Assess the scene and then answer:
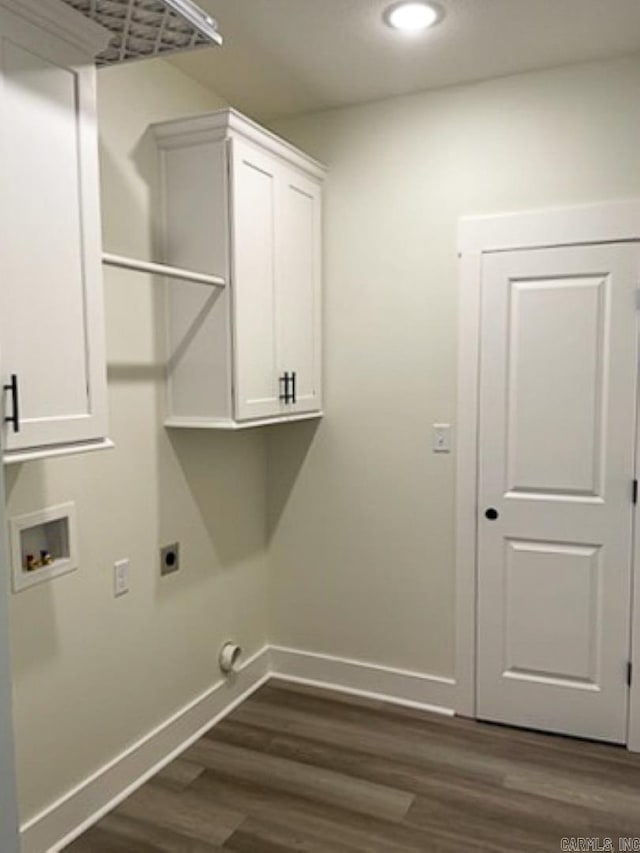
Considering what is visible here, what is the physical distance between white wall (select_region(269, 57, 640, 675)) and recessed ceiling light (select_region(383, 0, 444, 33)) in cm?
58

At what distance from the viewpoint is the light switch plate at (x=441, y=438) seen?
296 centimetres

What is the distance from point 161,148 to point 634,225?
185 cm

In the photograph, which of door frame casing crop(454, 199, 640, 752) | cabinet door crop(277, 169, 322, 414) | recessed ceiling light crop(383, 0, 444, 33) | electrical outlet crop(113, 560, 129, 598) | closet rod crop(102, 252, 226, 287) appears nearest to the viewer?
closet rod crop(102, 252, 226, 287)

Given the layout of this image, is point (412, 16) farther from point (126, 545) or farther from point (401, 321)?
point (126, 545)

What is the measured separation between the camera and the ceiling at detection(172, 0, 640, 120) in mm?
2197

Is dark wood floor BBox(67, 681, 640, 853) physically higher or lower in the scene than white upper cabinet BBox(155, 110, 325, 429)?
lower

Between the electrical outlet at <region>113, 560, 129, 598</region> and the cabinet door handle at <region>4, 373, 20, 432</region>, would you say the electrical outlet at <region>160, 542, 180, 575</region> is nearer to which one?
the electrical outlet at <region>113, 560, 129, 598</region>

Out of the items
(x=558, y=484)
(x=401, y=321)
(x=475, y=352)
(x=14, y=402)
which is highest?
(x=401, y=321)

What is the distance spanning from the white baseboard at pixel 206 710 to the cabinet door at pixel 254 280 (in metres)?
1.32

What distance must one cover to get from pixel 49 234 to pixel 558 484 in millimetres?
2127

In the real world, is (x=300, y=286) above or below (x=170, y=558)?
above

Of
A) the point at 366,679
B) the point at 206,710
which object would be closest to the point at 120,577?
A: the point at 206,710

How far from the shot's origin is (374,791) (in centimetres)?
246

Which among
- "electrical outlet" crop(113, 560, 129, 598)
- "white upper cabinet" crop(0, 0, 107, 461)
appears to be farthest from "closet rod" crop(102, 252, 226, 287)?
"electrical outlet" crop(113, 560, 129, 598)
